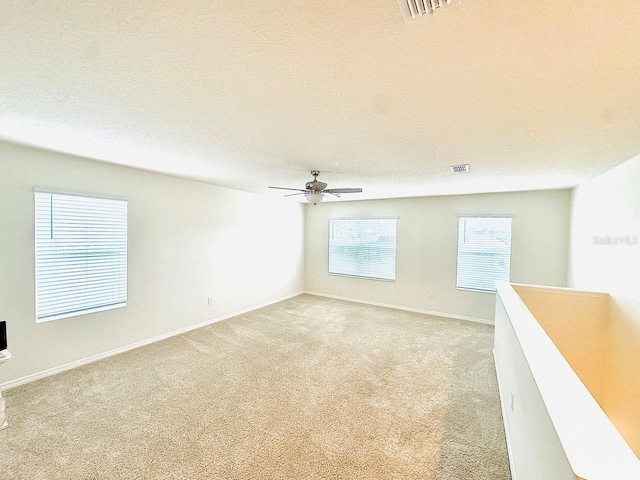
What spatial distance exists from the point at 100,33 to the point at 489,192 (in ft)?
17.7

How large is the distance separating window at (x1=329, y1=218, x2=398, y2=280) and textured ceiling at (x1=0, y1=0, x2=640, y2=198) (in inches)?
131

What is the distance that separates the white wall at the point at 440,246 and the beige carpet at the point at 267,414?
4.91 ft

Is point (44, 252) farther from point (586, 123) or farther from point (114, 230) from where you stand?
point (586, 123)

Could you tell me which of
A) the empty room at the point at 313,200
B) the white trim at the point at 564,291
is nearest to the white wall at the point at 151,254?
the empty room at the point at 313,200

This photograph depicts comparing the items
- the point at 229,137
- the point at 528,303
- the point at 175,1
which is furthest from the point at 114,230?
the point at 528,303

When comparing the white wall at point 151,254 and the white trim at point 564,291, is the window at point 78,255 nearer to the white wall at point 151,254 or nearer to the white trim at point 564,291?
the white wall at point 151,254

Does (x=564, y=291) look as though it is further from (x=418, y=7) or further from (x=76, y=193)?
(x=76, y=193)

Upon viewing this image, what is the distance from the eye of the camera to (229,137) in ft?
7.87

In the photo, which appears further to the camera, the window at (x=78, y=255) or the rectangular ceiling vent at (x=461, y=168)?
the rectangular ceiling vent at (x=461, y=168)

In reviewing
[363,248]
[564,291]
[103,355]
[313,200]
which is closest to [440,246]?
[363,248]

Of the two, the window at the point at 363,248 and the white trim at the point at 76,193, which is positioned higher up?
the white trim at the point at 76,193

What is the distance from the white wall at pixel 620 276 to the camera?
2.41 meters

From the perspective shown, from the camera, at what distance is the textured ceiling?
3.49 ft

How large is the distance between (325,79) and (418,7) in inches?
23.5
